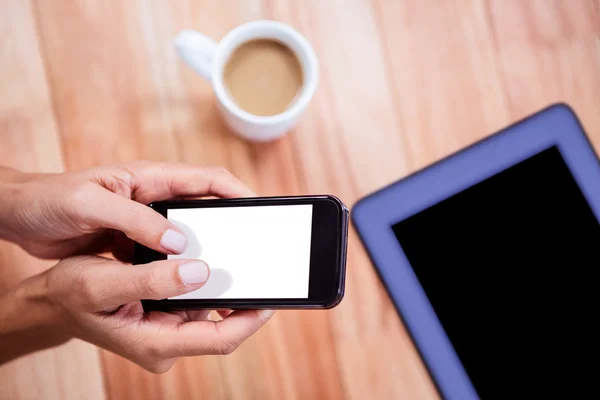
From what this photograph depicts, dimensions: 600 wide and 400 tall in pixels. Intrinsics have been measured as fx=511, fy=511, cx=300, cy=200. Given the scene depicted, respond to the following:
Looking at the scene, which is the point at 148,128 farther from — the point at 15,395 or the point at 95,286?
the point at 15,395

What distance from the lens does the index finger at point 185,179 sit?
1.44ft

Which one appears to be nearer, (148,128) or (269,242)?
(269,242)

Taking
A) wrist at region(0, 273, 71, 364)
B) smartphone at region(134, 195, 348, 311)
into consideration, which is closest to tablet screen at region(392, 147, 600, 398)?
smartphone at region(134, 195, 348, 311)

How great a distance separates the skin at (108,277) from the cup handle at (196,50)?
3.5 inches

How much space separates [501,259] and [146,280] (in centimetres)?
32

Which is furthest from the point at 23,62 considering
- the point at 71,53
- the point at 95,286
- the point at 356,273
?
the point at 356,273

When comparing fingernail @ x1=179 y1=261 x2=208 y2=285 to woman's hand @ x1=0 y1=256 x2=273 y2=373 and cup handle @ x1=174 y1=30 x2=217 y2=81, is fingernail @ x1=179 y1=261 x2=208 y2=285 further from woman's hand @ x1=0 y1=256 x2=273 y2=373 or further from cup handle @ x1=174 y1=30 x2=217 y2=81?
cup handle @ x1=174 y1=30 x2=217 y2=81

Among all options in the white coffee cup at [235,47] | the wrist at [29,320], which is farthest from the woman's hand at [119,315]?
the white coffee cup at [235,47]

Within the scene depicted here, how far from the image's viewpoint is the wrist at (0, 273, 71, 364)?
43 cm

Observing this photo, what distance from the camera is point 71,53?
48cm

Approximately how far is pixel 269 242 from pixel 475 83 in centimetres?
27

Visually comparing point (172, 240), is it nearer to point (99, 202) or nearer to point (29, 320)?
point (99, 202)

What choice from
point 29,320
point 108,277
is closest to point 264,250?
point 108,277

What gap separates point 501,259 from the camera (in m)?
0.48
